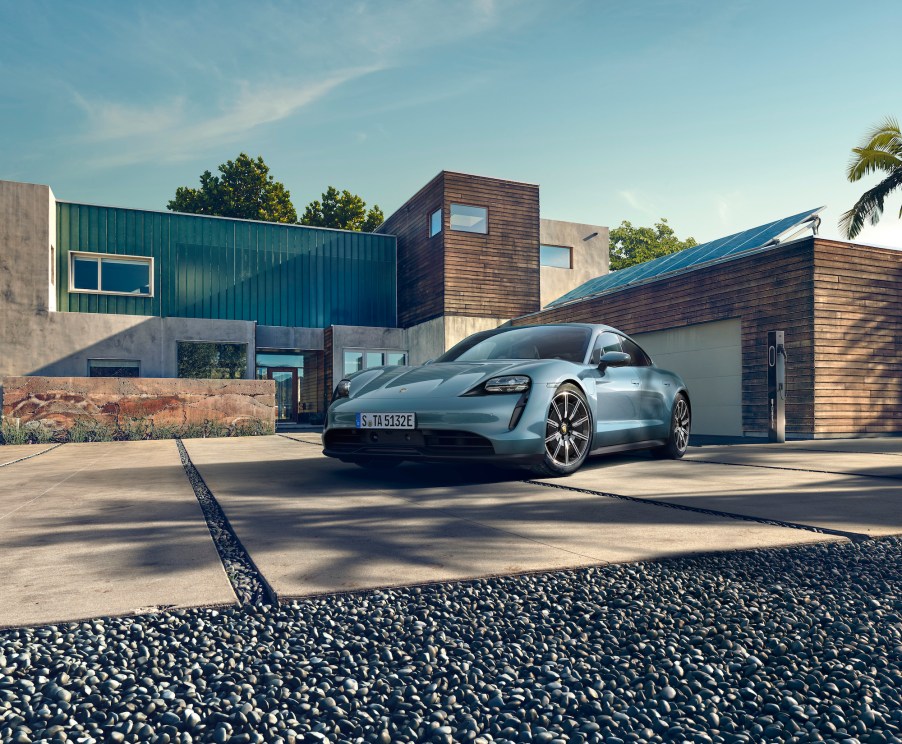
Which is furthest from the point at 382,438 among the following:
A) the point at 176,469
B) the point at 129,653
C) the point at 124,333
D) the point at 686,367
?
the point at 124,333

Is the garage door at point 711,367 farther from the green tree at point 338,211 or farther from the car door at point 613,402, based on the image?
the green tree at point 338,211

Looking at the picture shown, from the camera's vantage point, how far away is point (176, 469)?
6195 mm

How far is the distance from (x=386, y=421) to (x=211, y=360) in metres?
15.8

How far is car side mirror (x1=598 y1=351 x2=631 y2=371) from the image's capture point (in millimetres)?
5551

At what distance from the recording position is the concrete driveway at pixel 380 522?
91.0 inches

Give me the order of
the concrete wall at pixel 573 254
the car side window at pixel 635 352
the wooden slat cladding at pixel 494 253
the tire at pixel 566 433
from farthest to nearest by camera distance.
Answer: the concrete wall at pixel 573 254 < the wooden slat cladding at pixel 494 253 < the car side window at pixel 635 352 < the tire at pixel 566 433

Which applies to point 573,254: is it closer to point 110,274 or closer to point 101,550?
point 110,274

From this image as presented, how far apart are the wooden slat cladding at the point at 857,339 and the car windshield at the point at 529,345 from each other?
20.6ft

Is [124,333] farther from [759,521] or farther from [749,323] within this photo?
[759,521]

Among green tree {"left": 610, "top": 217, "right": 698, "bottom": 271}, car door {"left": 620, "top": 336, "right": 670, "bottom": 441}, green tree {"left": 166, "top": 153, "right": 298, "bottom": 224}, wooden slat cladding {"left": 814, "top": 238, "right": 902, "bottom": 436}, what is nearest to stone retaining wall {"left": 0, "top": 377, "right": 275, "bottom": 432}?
car door {"left": 620, "top": 336, "right": 670, "bottom": 441}

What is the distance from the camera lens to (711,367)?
12008mm

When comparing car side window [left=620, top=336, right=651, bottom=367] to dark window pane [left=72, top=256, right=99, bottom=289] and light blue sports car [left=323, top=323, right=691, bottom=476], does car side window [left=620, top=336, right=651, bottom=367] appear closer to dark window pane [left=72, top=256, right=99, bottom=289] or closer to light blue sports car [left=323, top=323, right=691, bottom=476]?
light blue sports car [left=323, top=323, right=691, bottom=476]

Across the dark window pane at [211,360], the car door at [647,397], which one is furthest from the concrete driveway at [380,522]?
the dark window pane at [211,360]

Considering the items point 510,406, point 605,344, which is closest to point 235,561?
point 510,406
